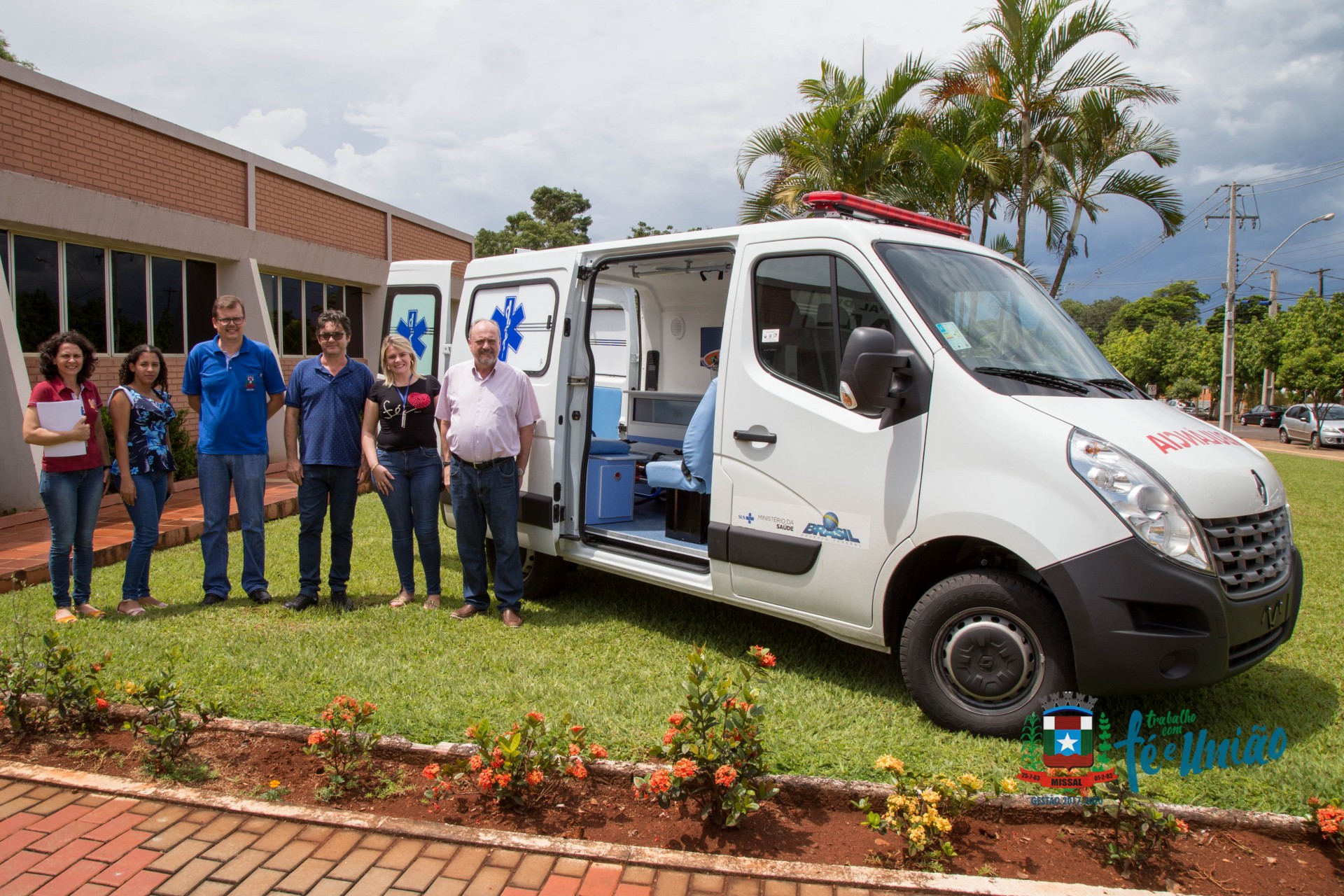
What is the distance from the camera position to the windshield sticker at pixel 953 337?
161 inches

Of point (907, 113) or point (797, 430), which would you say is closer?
point (797, 430)

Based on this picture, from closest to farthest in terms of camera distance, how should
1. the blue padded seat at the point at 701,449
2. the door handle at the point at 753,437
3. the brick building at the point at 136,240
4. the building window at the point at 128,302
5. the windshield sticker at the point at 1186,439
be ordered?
the windshield sticker at the point at 1186,439 → the door handle at the point at 753,437 → the blue padded seat at the point at 701,449 → the brick building at the point at 136,240 → the building window at the point at 128,302

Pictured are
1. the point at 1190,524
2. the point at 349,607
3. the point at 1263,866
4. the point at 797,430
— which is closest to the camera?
the point at 1263,866

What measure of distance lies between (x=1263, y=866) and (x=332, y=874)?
9.99 feet

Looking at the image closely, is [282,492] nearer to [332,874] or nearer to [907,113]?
[332,874]

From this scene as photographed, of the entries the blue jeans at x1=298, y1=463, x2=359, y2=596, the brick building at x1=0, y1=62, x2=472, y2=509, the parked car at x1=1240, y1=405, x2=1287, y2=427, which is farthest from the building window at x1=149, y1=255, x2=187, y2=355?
the parked car at x1=1240, y1=405, x2=1287, y2=427

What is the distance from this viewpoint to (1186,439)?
151 inches

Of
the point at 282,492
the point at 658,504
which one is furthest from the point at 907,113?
the point at 282,492

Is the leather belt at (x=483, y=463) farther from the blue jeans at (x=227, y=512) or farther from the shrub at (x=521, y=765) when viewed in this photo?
the shrub at (x=521, y=765)

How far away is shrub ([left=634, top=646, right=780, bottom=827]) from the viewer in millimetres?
3084

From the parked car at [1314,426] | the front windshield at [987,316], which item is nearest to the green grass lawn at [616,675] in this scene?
the front windshield at [987,316]

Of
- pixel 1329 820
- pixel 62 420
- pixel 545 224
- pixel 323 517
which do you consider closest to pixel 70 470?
pixel 62 420

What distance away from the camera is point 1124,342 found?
65.5 metres

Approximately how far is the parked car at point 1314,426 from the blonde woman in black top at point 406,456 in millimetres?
34348
